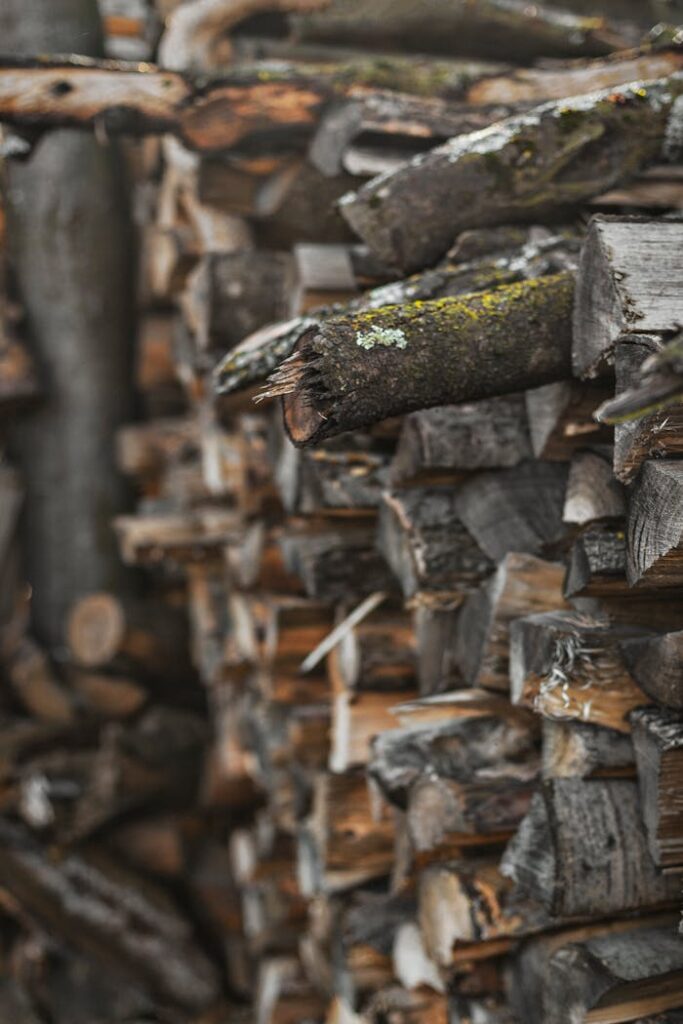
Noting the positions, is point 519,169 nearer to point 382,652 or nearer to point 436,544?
point 436,544

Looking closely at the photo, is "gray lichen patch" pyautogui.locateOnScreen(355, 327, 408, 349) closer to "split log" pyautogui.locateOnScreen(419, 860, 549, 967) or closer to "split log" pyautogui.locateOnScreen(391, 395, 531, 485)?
"split log" pyautogui.locateOnScreen(391, 395, 531, 485)

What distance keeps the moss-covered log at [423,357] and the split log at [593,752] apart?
2.05ft

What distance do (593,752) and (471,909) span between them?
0.44 meters

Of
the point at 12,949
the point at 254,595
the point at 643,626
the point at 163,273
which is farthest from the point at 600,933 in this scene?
the point at 12,949

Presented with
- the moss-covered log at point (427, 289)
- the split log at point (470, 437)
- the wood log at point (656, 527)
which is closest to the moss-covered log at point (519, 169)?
the moss-covered log at point (427, 289)

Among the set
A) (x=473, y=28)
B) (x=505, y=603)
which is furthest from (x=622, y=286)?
(x=473, y=28)

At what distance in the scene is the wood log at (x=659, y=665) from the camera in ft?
5.28

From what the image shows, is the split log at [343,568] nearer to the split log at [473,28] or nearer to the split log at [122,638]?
the split log at [473,28]

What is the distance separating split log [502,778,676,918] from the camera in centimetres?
170

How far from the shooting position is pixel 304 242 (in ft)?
10.3

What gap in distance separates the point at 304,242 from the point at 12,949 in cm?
352

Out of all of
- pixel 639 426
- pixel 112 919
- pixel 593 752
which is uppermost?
pixel 639 426

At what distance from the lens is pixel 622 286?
1.60m

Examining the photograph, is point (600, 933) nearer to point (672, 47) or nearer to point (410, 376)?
point (410, 376)
